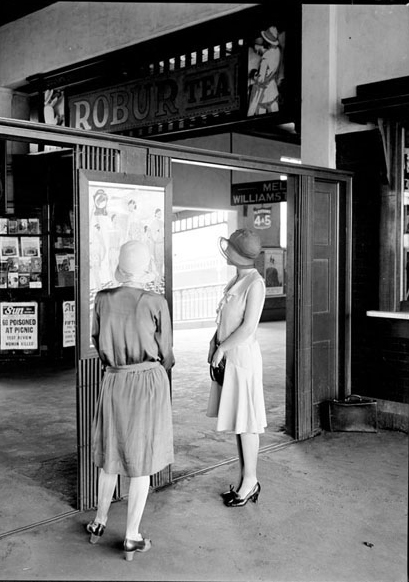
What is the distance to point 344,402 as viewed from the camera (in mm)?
5879

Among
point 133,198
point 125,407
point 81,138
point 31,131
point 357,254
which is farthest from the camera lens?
point 357,254

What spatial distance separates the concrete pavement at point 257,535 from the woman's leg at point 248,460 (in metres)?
0.12

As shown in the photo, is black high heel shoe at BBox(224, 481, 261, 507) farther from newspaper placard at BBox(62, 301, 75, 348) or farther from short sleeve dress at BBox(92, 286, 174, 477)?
newspaper placard at BBox(62, 301, 75, 348)

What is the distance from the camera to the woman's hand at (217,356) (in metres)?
3.99

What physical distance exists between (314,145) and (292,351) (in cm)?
211

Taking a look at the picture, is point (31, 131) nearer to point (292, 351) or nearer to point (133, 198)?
point (133, 198)

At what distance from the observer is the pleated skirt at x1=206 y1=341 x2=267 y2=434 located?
3.97 meters

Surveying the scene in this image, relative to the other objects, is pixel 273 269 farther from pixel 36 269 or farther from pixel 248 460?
pixel 248 460

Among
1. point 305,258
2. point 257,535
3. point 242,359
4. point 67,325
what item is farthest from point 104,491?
point 67,325

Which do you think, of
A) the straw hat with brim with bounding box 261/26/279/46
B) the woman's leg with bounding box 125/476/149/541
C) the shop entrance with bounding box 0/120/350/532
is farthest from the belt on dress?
the straw hat with brim with bounding box 261/26/279/46

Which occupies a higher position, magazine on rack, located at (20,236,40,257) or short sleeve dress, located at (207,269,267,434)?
magazine on rack, located at (20,236,40,257)

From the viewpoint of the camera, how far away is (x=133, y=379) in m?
3.23

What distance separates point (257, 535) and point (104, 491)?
93 centimetres

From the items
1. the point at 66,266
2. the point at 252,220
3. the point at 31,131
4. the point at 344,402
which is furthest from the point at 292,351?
the point at 252,220
